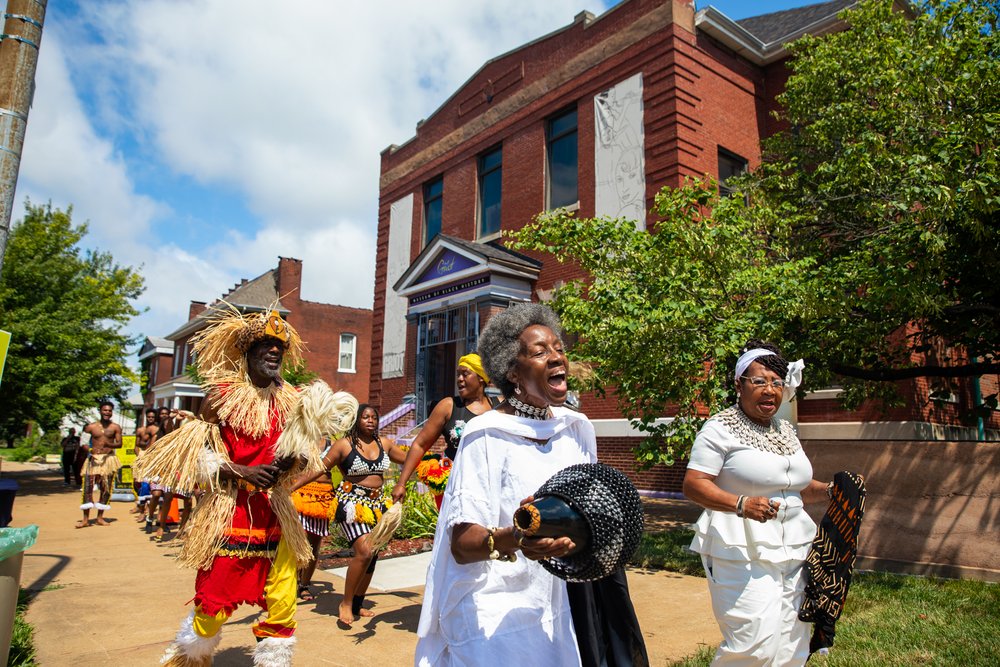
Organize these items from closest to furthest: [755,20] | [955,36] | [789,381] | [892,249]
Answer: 1. [789,381]
2. [892,249]
3. [955,36]
4. [755,20]

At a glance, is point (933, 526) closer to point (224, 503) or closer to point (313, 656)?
point (313, 656)

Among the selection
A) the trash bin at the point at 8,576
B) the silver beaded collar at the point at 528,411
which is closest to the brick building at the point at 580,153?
the trash bin at the point at 8,576

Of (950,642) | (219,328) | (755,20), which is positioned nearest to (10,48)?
(219,328)

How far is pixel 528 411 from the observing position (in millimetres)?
2412

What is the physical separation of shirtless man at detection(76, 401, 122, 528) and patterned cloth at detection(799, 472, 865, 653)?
11.8 m

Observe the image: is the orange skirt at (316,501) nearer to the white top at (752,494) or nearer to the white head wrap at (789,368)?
the white top at (752,494)

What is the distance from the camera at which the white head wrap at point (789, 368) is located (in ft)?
11.3

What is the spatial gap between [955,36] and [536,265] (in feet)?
31.6

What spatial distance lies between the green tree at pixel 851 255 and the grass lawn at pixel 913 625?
2326mm

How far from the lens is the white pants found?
3096mm

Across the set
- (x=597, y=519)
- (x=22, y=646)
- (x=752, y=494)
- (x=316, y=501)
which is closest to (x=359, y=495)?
(x=316, y=501)

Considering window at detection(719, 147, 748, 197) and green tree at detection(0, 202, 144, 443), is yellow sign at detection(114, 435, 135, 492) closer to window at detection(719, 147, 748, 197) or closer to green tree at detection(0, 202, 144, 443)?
green tree at detection(0, 202, 144, 443)

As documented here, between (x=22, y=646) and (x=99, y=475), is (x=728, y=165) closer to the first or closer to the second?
(x=99, y=475)

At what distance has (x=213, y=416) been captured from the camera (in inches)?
161
